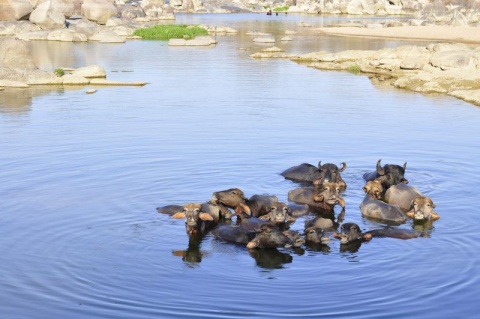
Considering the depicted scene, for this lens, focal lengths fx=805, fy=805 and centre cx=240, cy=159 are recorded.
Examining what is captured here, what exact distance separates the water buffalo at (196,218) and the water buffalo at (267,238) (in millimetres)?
1385

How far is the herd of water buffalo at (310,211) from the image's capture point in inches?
571

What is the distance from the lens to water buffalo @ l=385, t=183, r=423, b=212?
55.6 feet

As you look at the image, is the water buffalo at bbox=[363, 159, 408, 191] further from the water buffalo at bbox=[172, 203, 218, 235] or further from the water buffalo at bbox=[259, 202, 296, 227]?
the water buffalo at bbox=[172, 203, 218, 235]

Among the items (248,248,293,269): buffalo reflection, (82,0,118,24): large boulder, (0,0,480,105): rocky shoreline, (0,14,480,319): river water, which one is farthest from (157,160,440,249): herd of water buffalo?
(82,0,118,24): large boulder

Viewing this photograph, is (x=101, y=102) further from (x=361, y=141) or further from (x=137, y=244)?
(x=137, y=244)

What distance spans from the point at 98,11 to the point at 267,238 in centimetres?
7407

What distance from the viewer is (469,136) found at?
81.3 feet

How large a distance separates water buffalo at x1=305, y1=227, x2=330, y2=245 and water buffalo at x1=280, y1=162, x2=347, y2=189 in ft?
10.3

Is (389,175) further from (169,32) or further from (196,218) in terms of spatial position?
(169,32)

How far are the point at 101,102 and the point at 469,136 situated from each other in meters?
14.4

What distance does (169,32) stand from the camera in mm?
71500

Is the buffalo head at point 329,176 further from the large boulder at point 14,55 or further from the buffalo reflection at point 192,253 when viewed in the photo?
the large boulder at point 14,55

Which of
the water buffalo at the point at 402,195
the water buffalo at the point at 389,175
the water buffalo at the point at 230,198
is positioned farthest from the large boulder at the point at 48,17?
the water buffalo at the point at 230,198

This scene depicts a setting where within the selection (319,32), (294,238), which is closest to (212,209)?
(294,238)
